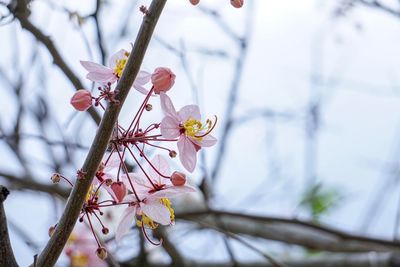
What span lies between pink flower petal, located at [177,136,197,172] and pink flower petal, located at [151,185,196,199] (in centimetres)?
2

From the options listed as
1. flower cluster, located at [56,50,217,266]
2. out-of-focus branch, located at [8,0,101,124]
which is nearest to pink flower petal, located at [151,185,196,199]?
flower cluster, located at [56,50,217,266]

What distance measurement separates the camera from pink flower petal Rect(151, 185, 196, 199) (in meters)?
0.47

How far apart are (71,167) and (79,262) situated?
0.92ft

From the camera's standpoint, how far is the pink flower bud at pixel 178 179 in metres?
0.47

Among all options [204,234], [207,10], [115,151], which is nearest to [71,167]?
[207,10]

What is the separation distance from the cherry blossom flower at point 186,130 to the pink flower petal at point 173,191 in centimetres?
2

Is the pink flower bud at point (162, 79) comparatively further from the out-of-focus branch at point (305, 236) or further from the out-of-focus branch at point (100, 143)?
the out-of-focus branch at point (305, 236)

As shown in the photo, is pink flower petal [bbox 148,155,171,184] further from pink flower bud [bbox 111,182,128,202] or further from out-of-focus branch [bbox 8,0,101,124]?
out-of-focus branch [bbox 8,0,101,124]

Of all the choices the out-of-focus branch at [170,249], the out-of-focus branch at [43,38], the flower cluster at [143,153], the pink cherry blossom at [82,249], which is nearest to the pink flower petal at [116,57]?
the flower cluster at [143,153]

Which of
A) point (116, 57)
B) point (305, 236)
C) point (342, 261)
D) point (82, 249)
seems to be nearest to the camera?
point (116, 57)

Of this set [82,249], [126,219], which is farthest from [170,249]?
[126,219]

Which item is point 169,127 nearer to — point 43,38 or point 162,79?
point 162,79

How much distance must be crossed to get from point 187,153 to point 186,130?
18mm

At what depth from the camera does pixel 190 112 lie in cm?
50
